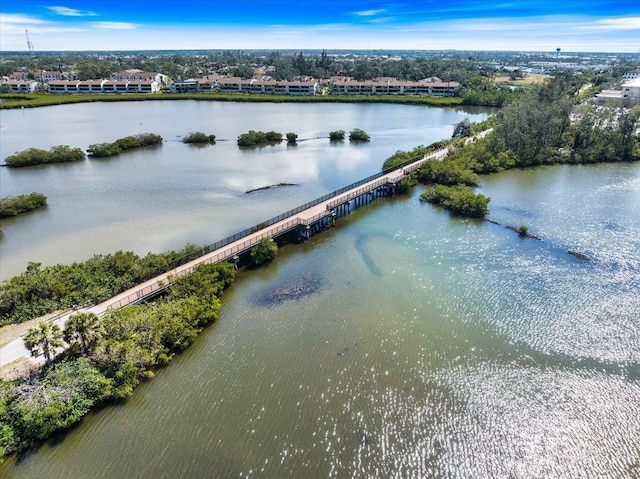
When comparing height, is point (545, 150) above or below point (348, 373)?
above

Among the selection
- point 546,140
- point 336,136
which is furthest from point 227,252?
point 546,140

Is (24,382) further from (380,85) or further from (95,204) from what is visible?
(380,85)

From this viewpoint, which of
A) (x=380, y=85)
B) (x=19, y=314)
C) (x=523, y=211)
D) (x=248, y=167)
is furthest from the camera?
(x=380, y=85)

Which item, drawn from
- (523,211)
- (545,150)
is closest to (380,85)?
(545,150)

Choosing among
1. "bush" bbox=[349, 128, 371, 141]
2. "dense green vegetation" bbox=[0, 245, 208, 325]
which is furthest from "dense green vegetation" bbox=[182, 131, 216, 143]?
"dense green vegetation" bbox=[0, 245, 208, 325]

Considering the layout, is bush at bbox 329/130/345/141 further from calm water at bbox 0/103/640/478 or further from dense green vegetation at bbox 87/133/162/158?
calm water at bbox 0/103/640/478

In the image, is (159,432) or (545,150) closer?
(159,432)
